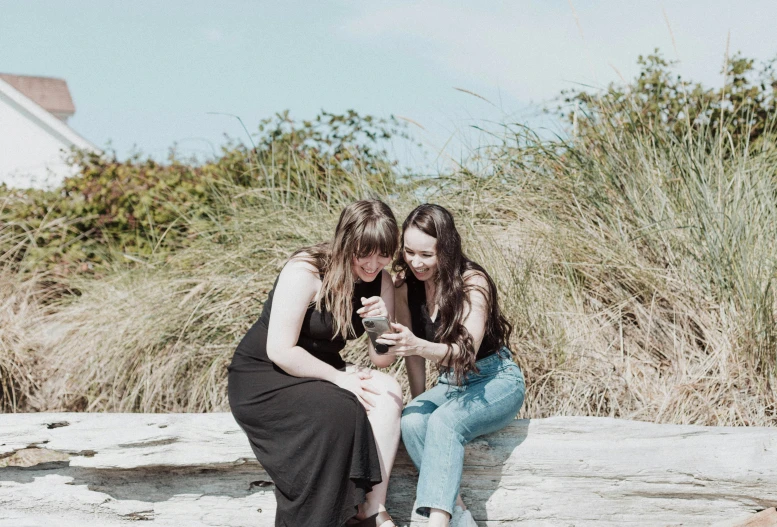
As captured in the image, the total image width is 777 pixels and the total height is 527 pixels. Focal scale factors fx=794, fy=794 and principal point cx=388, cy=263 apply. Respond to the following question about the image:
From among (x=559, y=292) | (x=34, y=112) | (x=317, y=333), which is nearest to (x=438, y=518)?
(x=317, y=333)

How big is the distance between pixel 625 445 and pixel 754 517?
58 centimetres

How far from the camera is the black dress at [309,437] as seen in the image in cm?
283

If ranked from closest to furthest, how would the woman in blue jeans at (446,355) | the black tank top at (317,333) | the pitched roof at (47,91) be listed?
1. the woman in blue jeans at (446,355)
2. the black tank top at (317,333)
3. the pitched roof at (47,91)

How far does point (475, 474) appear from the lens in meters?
3.23

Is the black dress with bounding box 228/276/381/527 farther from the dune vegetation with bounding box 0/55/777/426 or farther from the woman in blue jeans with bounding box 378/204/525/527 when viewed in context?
the dune vegetation with bounding box 0/55/777/426

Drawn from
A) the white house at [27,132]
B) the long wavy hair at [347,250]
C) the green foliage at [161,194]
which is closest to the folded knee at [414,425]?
the long wavy hair at [347,250]

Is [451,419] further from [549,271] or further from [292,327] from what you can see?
[549,271]

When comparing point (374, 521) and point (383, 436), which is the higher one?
point (383, 436)

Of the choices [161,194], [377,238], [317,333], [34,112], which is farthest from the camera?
[34,112]

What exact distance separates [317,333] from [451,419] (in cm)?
62

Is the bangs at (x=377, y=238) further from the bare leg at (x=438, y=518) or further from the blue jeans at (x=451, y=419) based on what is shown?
the bare leg at (x=438, y=518)

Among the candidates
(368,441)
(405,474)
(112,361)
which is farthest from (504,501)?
(112,361)

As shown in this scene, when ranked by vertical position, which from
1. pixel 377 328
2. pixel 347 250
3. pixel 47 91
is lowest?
pixel 377 328

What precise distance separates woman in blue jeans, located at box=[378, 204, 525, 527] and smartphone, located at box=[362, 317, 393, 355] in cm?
3
